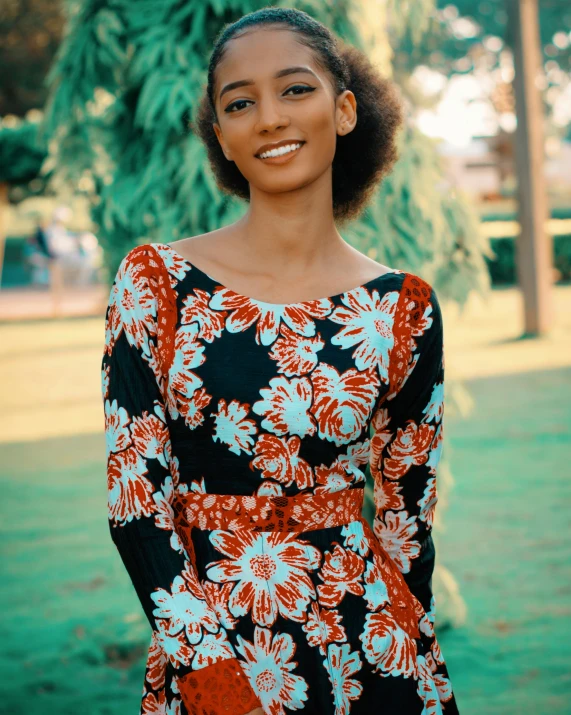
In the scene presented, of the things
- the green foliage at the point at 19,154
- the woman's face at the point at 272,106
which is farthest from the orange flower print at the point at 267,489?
the green foliage at the point at 19,154

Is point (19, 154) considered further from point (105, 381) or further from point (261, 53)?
point (105, 381)

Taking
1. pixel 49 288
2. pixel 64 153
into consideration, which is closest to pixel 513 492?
pixel 64 153

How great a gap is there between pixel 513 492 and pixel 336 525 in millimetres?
6111

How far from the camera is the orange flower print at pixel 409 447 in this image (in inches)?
81.8

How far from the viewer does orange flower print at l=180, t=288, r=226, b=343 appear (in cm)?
189

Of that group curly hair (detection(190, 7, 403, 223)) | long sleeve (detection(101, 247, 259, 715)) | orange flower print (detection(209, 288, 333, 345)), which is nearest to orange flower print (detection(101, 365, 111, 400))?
long sleeve (detection(101, 247, 259, 715))

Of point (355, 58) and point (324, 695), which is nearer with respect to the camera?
point (324, 695)

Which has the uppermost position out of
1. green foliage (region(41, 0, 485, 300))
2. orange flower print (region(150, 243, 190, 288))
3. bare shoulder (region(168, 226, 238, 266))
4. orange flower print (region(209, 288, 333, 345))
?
green foliage (region(41, 0, 485, 300))

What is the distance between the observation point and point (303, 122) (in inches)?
78.0

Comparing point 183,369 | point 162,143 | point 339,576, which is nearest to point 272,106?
point 183,369

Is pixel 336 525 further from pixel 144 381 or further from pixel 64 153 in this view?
pixel 64 153

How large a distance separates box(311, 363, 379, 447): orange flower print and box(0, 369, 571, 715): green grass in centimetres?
289

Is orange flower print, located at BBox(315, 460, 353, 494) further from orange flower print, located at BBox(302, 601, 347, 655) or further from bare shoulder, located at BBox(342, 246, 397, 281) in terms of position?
bare shoulder, located at BBox(342, 246, 397, 281)

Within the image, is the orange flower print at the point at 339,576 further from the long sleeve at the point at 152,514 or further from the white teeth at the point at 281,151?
the white teeth at the point at 281,151
